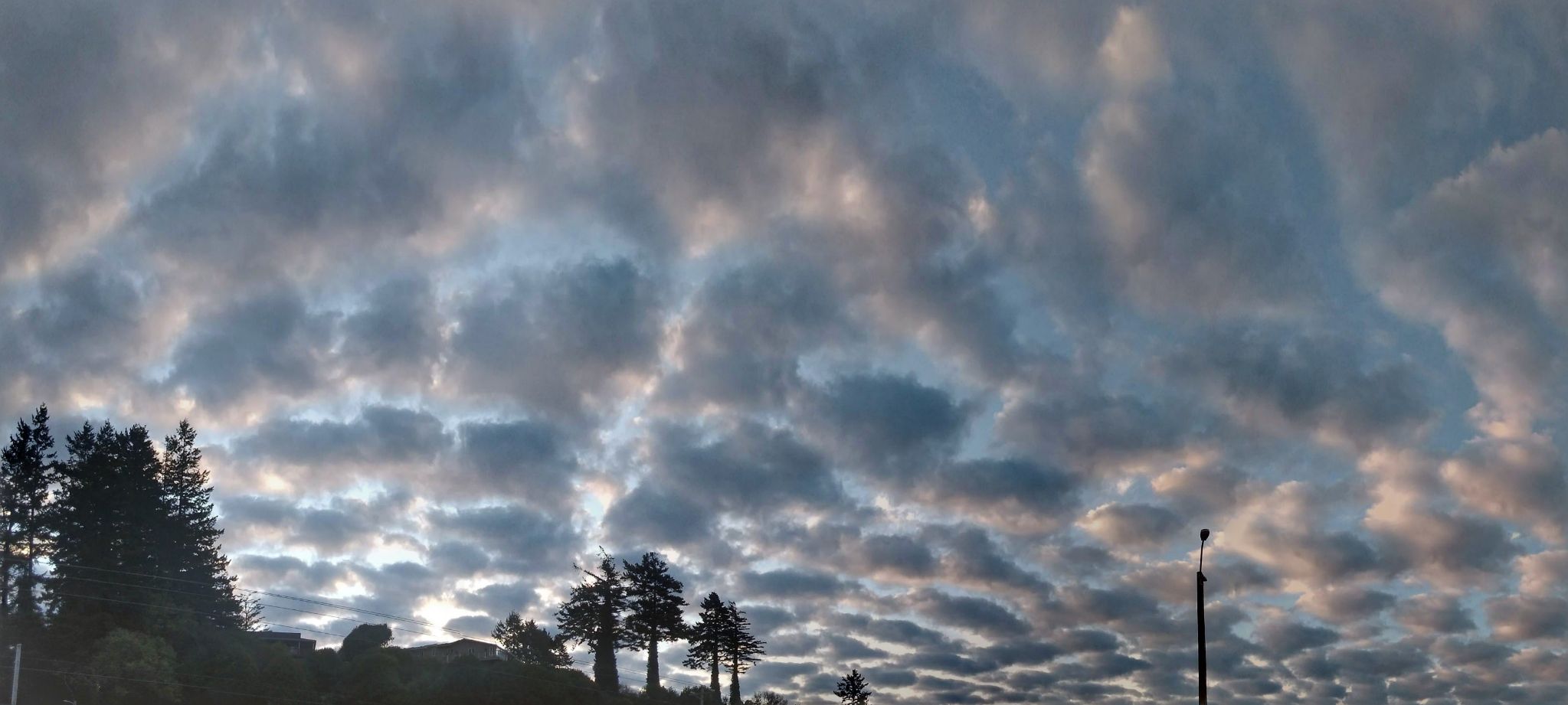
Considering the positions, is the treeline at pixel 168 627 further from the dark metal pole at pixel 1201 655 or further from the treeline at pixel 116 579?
the dark metal pole at pixel 1201 655

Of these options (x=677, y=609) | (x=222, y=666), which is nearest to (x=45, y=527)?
(x=222, y=666)

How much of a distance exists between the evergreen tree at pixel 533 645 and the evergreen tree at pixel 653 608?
8603 mm

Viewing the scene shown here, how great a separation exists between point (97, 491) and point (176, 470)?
52.7 ft

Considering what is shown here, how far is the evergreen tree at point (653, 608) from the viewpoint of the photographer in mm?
144375

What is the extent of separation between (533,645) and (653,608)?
1526cm

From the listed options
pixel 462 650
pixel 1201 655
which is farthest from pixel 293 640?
pixel 1201 655

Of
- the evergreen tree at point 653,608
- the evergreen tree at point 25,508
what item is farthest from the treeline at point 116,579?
the evergreen tree at point 653,608

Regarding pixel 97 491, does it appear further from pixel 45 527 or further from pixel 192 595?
pixel 192 595

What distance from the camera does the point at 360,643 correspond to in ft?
417

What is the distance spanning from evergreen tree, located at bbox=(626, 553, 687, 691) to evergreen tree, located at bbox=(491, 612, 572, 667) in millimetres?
8603

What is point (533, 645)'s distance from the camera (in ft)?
460

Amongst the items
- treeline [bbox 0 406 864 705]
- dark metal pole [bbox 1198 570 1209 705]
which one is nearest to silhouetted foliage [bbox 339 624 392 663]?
treeline [bbox 0 406 864 705]

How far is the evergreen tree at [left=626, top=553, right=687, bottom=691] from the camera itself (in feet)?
474

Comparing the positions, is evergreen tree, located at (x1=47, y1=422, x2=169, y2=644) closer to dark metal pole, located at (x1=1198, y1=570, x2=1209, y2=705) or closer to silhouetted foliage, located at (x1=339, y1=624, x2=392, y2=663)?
silhouetted foliage, located at (x1=339, y1=624, x2=392, y2=663)
